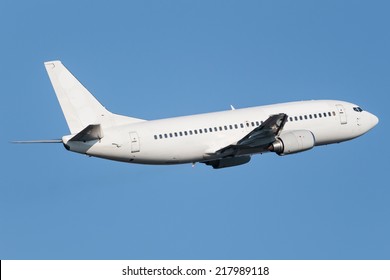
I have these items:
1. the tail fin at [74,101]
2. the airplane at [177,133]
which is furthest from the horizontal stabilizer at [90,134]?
the tail fin at [74,101]

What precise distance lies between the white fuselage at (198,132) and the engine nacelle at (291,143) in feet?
5.59

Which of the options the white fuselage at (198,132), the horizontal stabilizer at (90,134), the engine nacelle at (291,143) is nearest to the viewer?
the horizontal stabilizer at (90,134)

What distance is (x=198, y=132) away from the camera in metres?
77.1

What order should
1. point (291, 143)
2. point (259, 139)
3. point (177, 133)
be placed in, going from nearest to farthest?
point (177, 133), point (259, 139), point (291, 143)

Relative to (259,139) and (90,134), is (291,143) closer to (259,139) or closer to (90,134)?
(259,139)

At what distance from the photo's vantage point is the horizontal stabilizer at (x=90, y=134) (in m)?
73.0

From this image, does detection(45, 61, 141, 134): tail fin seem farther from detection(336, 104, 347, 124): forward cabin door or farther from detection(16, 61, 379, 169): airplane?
detection(336, 104, 347, 124): forward cabin door

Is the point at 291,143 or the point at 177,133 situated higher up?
the point at 177,133

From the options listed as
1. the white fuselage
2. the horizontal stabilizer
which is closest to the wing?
the white fuselage

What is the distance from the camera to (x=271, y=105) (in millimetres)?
81562

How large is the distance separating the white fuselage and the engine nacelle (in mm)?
1704

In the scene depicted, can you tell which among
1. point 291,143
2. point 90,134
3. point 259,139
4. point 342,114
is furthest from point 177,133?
point 342,114

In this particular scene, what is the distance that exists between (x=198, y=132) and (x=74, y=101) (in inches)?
346

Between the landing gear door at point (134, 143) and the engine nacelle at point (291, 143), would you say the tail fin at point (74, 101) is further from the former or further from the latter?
the engine nacelle at point (291, 143)
